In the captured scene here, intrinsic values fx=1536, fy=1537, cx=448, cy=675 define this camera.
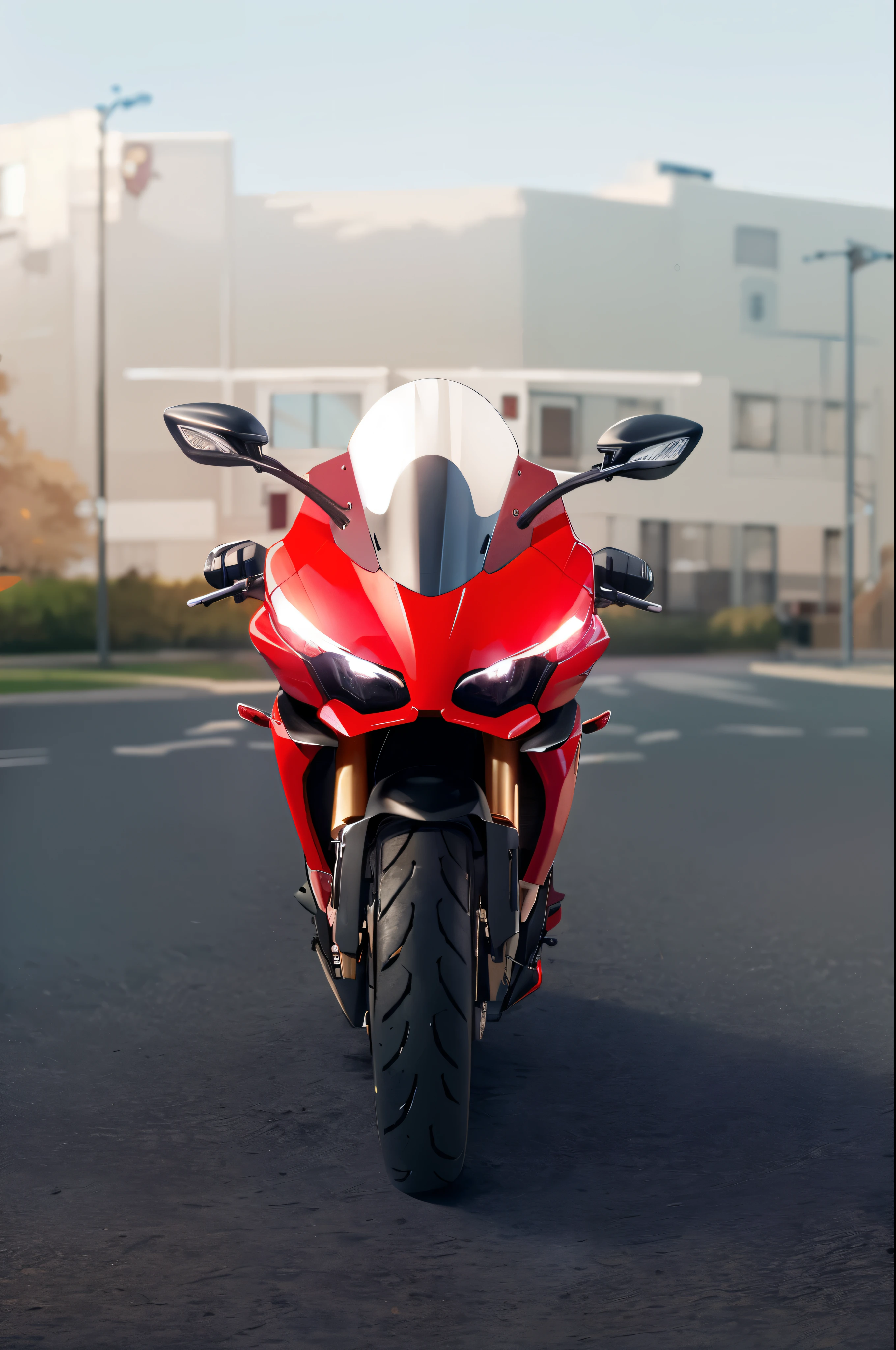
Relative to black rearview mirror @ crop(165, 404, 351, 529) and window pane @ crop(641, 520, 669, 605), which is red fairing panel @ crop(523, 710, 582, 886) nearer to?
black rearview mirror @ crop(165, 404, 351, 529)

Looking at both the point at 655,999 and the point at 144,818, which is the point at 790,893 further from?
the point at 144,818

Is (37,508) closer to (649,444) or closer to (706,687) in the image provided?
(706,687)

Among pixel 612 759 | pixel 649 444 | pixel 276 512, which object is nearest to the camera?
pixel 649 444

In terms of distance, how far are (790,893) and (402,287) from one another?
35747 mm

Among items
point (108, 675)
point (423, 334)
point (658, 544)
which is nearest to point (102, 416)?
point (108, 675)

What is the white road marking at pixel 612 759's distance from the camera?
1280cm

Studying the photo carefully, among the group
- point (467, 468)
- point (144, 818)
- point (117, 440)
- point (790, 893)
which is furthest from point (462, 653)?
point (117, 440)

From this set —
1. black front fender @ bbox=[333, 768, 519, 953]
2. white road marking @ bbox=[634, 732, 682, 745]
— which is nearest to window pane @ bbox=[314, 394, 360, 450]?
white road marking @ bbox=[634, 732, 682, 745]

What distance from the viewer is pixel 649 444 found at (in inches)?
141

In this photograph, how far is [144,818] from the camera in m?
9.09

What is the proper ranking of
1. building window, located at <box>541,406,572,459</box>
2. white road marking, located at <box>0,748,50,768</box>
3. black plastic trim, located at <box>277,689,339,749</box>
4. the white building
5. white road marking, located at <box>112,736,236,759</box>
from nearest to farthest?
black plastic trim, located at <box>277,689,339,749</box>, white road marking, located at <box>0,748,50,768</box>, white road marking, located at <box>112,736,236,759</box>, the white building, building window, located at <box>541,406,572,459</box>

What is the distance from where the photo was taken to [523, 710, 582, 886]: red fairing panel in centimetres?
352

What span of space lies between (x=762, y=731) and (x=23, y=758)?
24.9ft

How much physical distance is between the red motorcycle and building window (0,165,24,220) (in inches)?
1597
